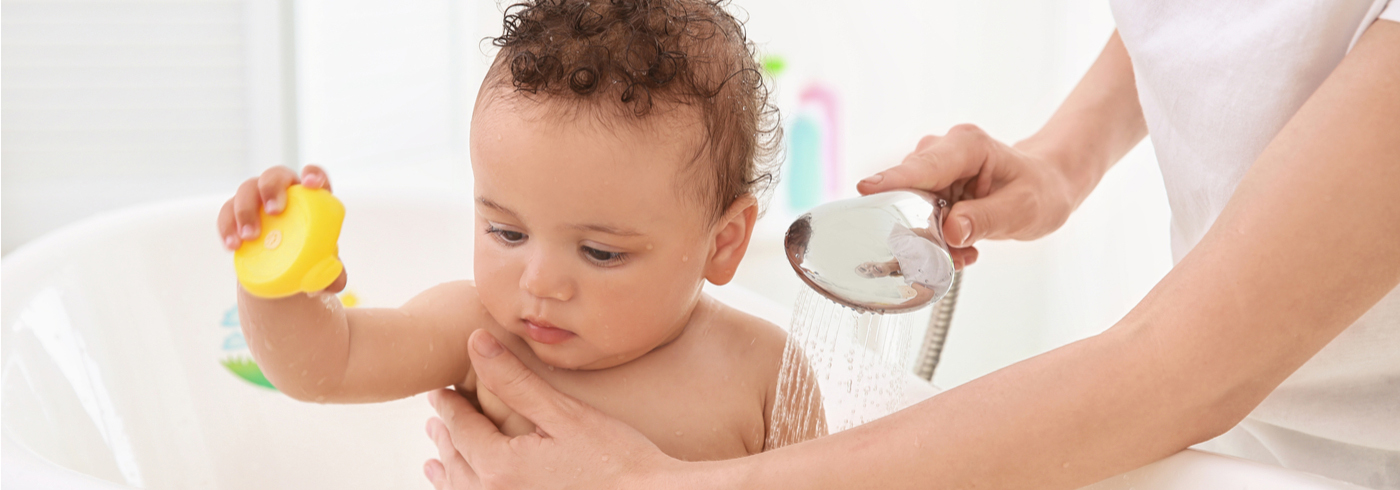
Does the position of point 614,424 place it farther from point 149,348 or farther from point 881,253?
point 149,348

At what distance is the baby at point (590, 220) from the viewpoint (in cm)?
80

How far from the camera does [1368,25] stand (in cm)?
69

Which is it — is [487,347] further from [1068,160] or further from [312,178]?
[1068,160]

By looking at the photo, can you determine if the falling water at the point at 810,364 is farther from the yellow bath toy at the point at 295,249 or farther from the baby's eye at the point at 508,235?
the yellow bath toy at the point at 295,249

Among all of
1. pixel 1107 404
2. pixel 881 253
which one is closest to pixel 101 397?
pixel 881 253

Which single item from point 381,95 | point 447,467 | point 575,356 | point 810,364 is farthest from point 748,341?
point 381,95

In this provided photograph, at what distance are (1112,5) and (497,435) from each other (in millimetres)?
691

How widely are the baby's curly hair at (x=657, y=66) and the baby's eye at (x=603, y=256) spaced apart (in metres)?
0.08

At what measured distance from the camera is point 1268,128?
84 cm

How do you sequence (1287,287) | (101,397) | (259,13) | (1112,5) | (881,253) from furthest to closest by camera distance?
A: (259,13) < (101,397) < (1112,5) < (881,253) < (1287,287)

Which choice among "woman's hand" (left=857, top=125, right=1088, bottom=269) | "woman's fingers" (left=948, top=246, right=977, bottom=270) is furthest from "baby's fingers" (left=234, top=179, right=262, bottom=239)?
"woman's fingers" (left=948, top=246, right=977, bottom=270)

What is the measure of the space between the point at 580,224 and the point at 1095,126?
2.15 feet

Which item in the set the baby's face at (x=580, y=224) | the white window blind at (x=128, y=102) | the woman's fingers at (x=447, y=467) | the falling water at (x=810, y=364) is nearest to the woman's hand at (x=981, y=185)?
the falling water at (x=810, y=364)

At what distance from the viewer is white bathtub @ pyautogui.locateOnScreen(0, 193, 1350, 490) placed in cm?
116
